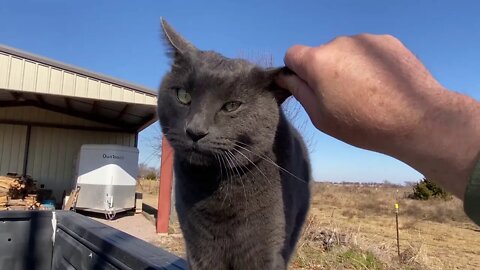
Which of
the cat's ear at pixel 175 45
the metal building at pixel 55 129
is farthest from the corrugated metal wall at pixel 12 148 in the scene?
the cat's ear at pixel 175 45

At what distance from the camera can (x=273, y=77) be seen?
4.00ft

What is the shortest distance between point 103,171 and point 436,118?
10.5 m

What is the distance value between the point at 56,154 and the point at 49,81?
16.1 feet

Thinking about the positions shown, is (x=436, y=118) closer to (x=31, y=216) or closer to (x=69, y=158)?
(x=31, y=216)

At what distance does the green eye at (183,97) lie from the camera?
1.34m

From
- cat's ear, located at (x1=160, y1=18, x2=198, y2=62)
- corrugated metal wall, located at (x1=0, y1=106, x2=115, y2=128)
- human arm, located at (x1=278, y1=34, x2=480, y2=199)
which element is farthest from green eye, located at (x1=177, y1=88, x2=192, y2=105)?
corrugated metal wall, located at (x1=0, y1=106, x2=115, y2=128)

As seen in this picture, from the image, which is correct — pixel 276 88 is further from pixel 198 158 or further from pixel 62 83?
pixel 62 83

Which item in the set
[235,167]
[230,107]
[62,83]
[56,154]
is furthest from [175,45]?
[56,154]

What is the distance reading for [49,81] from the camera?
8.72 meters

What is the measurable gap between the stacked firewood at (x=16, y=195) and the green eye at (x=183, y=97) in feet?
31.7

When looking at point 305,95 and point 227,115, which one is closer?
point 305,95

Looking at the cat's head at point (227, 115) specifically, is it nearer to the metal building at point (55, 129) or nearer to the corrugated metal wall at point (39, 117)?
the metal building at point (55, 129)

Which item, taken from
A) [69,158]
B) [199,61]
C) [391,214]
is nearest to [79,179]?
[69,158]

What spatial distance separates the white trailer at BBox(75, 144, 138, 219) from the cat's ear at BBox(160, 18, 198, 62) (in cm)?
945
